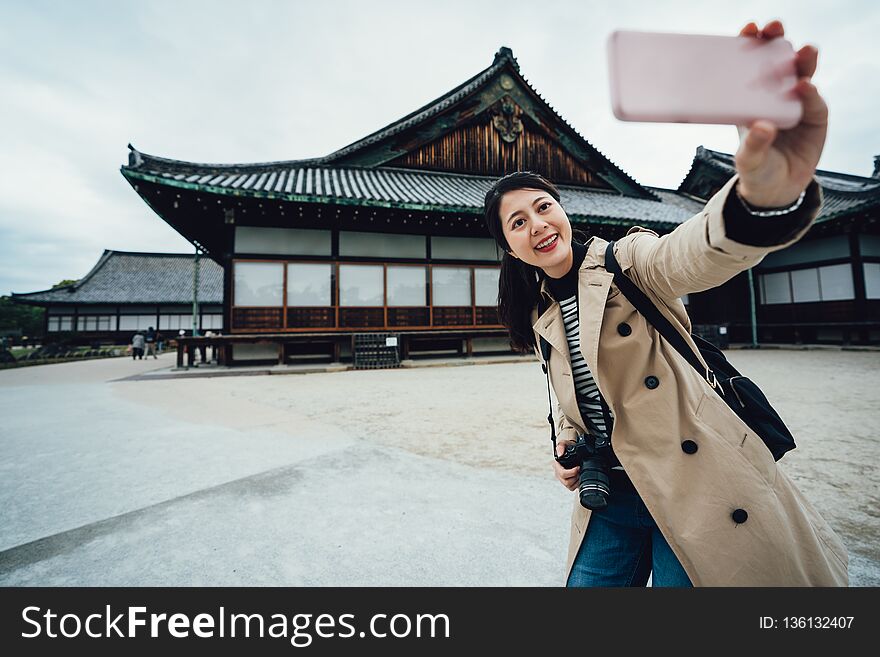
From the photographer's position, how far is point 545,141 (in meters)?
14.9

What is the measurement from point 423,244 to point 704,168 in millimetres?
14260

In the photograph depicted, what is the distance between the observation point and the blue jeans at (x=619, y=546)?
1131 mm

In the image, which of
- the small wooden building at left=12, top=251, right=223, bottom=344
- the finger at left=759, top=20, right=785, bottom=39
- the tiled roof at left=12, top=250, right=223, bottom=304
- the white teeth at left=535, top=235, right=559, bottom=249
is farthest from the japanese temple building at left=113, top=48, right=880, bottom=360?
the tiled roof at left=12, top=250, right=223, bottom=304

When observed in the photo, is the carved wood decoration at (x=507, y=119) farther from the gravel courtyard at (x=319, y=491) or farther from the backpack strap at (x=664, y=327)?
the backpack strap at (x=664, y=327)

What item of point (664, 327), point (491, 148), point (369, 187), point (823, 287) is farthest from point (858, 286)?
point (664, 327)

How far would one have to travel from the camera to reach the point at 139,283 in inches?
1137

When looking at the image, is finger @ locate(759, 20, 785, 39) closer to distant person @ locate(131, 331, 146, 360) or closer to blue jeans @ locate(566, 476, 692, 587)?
blue jeans @ locate(566, 476, 692, 587)

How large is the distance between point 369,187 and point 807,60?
11.7 metres

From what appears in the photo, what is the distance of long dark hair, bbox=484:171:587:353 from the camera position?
1.31 metres

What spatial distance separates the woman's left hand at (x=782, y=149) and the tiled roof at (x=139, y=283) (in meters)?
32.7

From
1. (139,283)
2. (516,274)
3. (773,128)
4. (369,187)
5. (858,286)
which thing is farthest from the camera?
(139,283)

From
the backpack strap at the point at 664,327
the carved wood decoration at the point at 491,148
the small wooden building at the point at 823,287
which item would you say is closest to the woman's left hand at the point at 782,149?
the backpack strap at the point at 664,327

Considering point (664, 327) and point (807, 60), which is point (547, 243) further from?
point (807, 60)

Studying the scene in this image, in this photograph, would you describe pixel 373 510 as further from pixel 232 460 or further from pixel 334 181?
pixel 334 181
